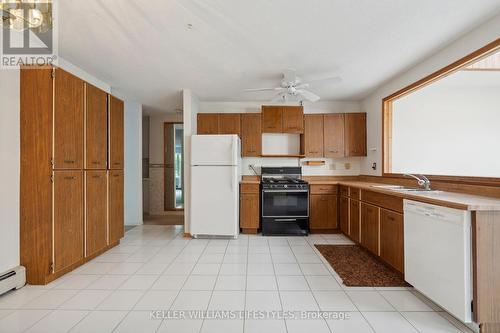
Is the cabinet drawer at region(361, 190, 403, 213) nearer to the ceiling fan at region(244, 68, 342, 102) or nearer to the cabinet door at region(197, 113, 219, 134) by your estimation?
the ceiling fan at region(244, 68, 342, 102)

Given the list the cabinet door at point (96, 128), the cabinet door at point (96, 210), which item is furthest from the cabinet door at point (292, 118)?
the cabinet door at point (96, 210)

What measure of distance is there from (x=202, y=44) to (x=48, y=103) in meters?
1.62

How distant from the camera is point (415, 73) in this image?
9.80 ft

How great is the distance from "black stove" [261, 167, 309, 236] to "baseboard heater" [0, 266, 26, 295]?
296cm

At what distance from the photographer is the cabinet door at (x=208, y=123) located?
431 centimetres

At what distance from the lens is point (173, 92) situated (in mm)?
4027

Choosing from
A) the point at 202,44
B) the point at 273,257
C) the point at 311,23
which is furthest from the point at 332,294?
the point at 202,44

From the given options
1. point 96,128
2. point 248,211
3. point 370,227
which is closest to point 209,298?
point 248,211

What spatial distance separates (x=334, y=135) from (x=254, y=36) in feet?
8.81

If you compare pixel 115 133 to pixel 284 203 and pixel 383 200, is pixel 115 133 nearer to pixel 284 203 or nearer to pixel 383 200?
pixel 284 203

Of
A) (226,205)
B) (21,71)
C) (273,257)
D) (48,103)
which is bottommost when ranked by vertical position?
(273,257)

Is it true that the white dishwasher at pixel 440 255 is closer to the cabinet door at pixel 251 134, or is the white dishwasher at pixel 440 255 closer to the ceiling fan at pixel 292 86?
the ceiling fan at pixel 292 86

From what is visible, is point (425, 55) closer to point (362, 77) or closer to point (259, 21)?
point (362, 77)

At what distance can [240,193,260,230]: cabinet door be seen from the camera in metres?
4.01
